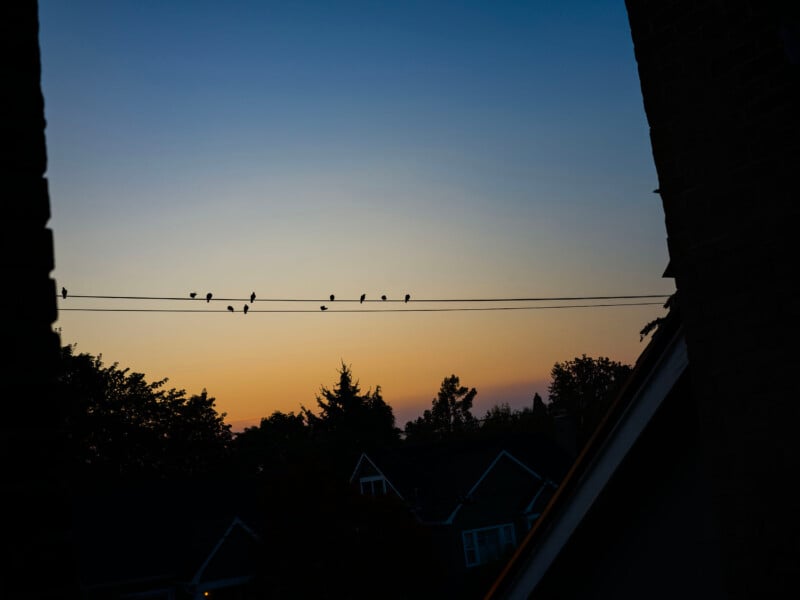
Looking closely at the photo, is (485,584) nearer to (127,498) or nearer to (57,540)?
(127,498)

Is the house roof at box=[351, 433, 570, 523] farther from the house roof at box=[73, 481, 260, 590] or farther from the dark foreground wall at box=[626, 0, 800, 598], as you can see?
the dark foreground wall at box=[626, 0, 800, 598]

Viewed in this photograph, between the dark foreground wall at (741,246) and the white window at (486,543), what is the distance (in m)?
31.9

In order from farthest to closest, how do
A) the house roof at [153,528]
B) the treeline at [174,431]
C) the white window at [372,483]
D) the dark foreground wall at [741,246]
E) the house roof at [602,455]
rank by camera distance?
1. the treeline at [174,431]
2. the white window at [372,483]
3. the house roof at [153,528]
4. the house roof at [602,455]
5. the dark foreground wall at [741,246]

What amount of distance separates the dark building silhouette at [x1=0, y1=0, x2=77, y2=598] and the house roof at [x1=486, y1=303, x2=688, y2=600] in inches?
116

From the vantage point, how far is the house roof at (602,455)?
12.3 ft

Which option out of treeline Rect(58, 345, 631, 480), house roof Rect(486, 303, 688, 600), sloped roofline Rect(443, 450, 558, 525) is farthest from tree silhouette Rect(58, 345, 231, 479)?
house roof Rect(486, 303, 688, 600)

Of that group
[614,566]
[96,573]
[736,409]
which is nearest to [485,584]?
[96,573]

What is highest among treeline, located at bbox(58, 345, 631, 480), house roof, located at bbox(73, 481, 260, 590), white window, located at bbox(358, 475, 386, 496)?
treeline, located at bbox(58, 345, 631, 480)

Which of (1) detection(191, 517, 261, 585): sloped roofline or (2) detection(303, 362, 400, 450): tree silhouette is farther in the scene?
(2) detection(303, 362, 400, 450): tree silhouette

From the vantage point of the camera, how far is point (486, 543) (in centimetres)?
3372

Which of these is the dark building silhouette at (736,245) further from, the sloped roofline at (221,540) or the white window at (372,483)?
the white window at (372,483)

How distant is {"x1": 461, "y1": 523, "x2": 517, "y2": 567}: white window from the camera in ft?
109

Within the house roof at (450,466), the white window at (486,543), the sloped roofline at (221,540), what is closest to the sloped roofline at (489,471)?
the house roof at (450,466)

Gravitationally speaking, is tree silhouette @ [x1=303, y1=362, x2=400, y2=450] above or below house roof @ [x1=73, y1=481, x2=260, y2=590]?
above
